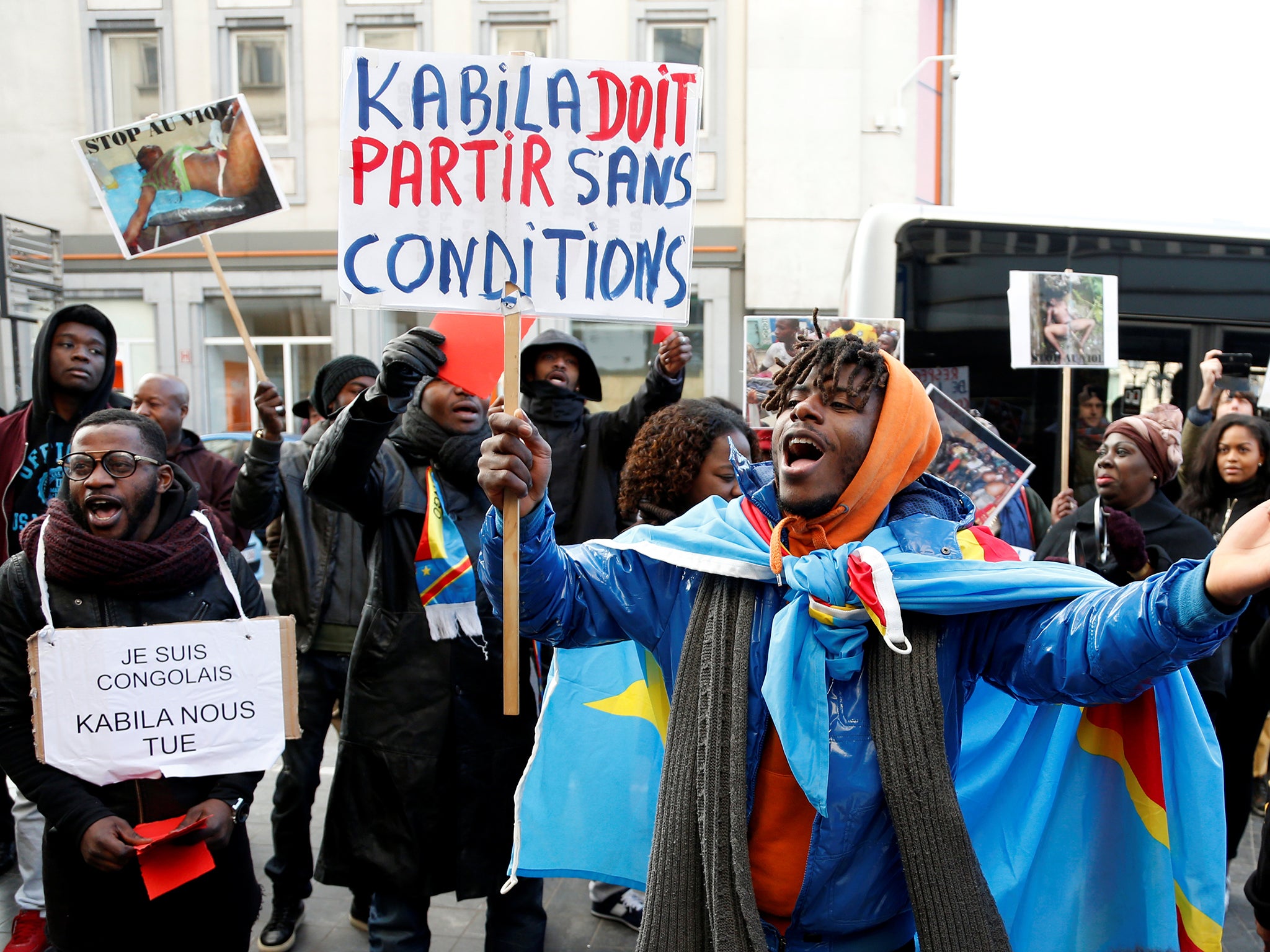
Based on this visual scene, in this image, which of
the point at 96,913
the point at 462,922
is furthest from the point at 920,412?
the point at 462,922

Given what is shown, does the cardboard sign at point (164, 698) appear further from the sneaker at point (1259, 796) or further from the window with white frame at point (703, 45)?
the window with white frame at point (703, 45)

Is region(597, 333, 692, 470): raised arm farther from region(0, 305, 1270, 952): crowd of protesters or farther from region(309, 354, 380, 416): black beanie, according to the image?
region(309, 354, 380, 416): black beanie

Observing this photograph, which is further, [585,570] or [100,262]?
[100,262]

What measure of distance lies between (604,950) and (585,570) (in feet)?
6.98

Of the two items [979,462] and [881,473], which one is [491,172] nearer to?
[881,473]

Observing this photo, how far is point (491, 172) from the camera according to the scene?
2119mm

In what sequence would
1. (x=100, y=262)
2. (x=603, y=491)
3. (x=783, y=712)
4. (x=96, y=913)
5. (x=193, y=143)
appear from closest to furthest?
(x=783, y=712), (x=96, y=913), (x=193, y=143), (x=603, y=491), (x=100, y=262)

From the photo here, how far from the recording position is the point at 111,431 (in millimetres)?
2564

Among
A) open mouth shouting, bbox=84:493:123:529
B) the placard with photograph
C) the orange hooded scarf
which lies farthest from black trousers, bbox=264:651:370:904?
the placard with photograph

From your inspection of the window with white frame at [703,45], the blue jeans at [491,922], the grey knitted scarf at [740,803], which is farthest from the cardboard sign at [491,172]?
the window with white frame at [703,45]

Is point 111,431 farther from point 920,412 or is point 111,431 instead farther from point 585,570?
point 920,412

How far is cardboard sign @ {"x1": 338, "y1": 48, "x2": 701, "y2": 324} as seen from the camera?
2086mm

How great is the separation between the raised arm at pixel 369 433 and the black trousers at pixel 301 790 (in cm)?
109

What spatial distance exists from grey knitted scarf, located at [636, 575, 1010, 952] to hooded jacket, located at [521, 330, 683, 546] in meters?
2.15
